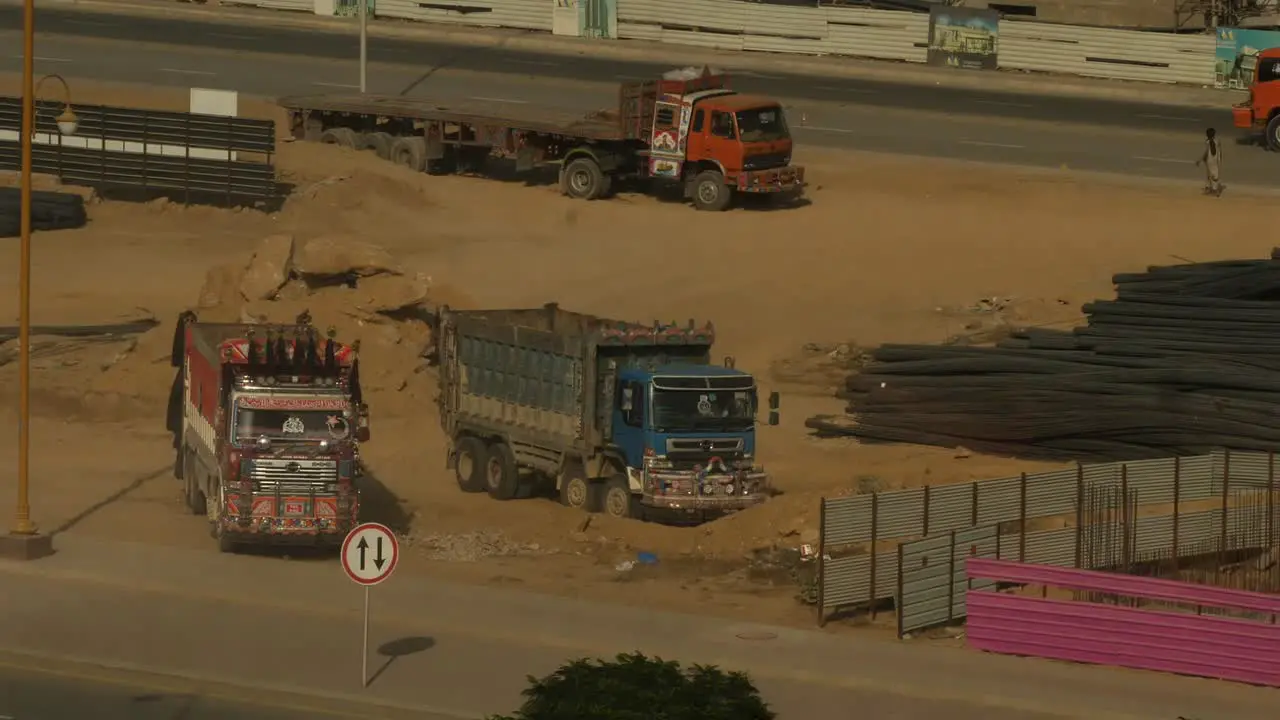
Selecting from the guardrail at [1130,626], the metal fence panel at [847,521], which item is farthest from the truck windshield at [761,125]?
the guardrail at [1130,626]

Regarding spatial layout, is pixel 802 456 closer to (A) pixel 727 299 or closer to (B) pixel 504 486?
(B) pixel 504 486

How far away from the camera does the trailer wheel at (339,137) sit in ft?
188

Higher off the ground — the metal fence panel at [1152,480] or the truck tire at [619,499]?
the metal fence panel at [1152,480]

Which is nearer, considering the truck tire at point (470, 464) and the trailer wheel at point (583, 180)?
the truck tire at point (470, 464)

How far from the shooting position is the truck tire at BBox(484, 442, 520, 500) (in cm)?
3494

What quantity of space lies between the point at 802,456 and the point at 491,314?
18.9ft

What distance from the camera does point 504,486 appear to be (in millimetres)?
34969

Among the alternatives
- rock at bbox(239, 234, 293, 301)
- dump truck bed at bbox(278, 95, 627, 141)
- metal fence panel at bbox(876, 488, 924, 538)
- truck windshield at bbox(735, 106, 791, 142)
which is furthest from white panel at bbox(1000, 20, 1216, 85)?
metal fence panel at bbox(876, 488, 924, 538)

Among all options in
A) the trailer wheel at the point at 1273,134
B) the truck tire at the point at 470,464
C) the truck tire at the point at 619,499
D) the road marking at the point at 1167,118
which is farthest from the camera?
the road marking at the point at 1167,118

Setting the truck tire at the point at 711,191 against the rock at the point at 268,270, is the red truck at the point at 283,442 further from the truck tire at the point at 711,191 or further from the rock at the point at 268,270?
the truck tire at the point at 711,191

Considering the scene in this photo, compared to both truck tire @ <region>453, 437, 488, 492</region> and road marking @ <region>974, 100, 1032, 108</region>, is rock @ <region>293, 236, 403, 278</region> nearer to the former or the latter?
truck tire @ <region>453, 437, 488, 492</region>

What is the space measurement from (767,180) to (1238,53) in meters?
22.2

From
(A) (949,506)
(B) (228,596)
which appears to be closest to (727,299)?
(A) (949,506)

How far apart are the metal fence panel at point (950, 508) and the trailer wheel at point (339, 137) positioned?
31.0m
